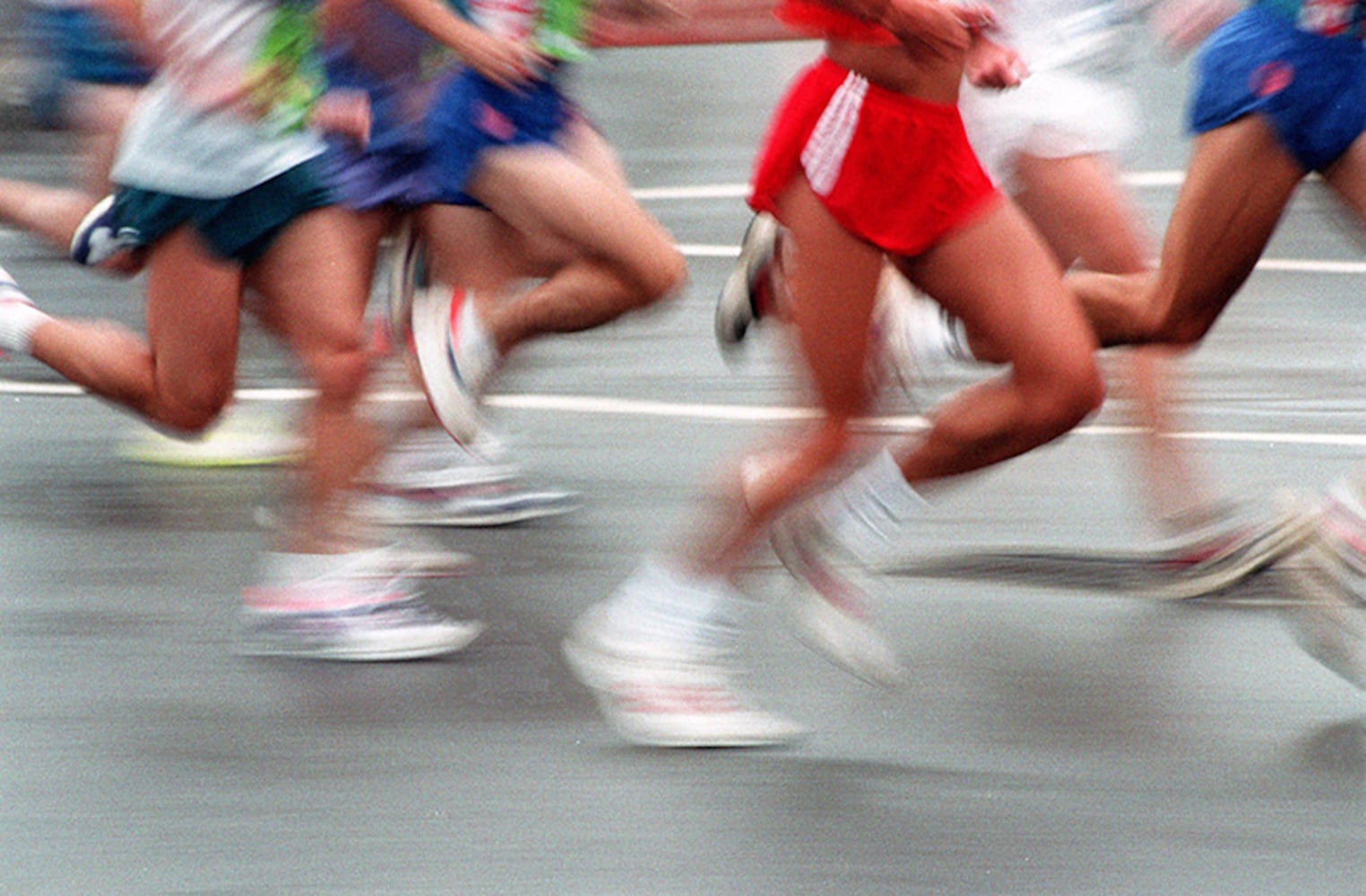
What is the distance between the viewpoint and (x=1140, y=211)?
31.3 ft

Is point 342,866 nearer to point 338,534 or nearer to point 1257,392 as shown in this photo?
point 338,534

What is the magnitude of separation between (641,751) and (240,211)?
1.29m

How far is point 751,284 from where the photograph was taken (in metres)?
5.28

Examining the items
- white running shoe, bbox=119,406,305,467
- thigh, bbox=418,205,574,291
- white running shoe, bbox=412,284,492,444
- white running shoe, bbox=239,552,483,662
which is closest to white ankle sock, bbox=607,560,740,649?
white running shoe, bbox=239,552,483,662

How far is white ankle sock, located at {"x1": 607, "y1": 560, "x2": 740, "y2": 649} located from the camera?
14.8 feet

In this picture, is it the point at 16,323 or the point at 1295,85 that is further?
the point at 16,323

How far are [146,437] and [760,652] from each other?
228 cm

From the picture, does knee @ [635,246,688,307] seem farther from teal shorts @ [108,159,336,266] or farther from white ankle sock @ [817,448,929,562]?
white ankle sock @ [817,448,929,562]

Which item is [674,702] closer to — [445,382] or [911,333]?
[445,382]

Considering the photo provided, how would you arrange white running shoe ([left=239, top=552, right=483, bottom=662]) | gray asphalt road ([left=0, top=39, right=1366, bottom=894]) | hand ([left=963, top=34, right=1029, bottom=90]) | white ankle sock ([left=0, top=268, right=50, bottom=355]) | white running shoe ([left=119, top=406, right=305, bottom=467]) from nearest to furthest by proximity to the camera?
gray asphalt road ([left=0, top=39, right=1366, bottom=894]) < hand ([left=963, top=34, right=1029, bottom=90]) < white running shoe ([left=239, top=552, right=483, bottom=662]) < white ankle sock ([left=0, top=268, right=50, bottom=355]) < white running shoe ([left=119, top=406, right=305, bottom=467])

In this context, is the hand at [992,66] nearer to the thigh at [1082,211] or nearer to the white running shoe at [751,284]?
the white running shoe at [751,284]

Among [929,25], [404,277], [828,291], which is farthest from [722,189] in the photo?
[929,25]

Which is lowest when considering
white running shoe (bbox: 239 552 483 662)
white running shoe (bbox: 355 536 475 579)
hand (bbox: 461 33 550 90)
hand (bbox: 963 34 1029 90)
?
white running shoe (bbox: 355 536 475 579)

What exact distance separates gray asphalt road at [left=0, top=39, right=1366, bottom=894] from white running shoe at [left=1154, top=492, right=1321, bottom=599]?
7 centimetres
